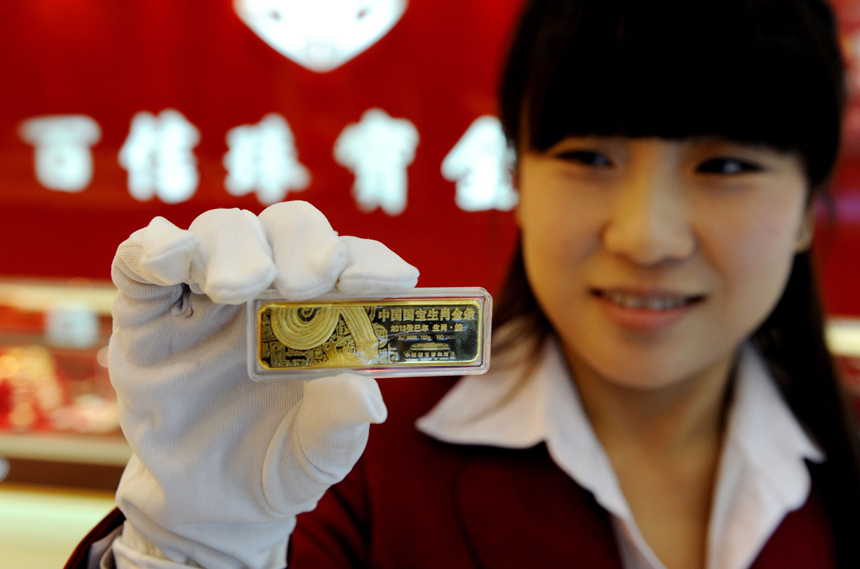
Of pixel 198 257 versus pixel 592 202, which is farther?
pixel 592 202

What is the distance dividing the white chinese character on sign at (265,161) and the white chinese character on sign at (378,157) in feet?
0.47

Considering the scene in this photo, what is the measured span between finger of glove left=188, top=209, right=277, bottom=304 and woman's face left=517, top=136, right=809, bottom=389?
1.46 feet

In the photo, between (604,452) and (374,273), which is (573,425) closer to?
(604,452)

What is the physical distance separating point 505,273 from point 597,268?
0.29 meters

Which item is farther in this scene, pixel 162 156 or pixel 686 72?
pixel 162 156

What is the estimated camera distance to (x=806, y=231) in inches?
37.6

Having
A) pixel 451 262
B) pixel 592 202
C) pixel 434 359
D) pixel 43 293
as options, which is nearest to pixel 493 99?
pixel 451 262

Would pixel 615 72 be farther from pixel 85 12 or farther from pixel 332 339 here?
pixel 85 12

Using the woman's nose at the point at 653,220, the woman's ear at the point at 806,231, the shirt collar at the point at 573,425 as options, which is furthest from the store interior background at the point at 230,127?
the woman's nose at the point at 653,220

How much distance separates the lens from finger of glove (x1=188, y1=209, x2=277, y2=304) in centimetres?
47

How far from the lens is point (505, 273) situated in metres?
1.12

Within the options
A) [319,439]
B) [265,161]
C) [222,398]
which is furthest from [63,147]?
[319,439]

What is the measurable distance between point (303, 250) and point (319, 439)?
0.57 ft

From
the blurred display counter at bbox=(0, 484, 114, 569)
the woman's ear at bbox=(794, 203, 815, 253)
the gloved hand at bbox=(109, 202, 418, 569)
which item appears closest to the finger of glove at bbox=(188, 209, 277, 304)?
the gloved hand at bbox=(109, 202, 418, 569)
